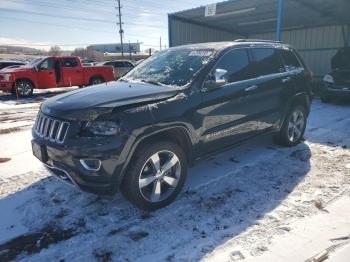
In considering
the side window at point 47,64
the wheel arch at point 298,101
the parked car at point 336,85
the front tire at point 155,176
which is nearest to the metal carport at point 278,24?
the parked car at point 336,85

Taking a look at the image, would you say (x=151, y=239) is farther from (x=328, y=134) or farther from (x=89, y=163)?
(x=328, y=134)

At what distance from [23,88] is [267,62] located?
12.6 metres

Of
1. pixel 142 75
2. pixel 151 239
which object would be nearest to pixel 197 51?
pixel 142 75

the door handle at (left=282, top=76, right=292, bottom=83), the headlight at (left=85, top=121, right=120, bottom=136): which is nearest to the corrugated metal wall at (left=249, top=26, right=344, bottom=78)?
the door handle at (left=282, top=76, right=292, bottom=83)

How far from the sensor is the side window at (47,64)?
14.6 meters

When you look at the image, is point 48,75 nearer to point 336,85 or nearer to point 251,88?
point 336,85

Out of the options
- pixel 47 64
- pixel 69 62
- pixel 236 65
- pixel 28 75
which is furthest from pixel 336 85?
pixel 28 75

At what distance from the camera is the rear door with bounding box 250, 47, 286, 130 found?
4613mm

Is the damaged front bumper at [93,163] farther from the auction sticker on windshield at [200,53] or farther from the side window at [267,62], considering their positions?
the side window at [267,62]

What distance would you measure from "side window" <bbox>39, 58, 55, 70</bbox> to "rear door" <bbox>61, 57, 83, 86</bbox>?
0.46 metres

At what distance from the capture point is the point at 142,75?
4.44 metres

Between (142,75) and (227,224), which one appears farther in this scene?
(142,75)

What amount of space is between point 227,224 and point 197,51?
2.39 meters

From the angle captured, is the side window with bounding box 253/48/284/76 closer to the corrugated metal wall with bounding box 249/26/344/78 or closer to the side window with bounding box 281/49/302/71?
the side window with bounding box 281/49/302/71
